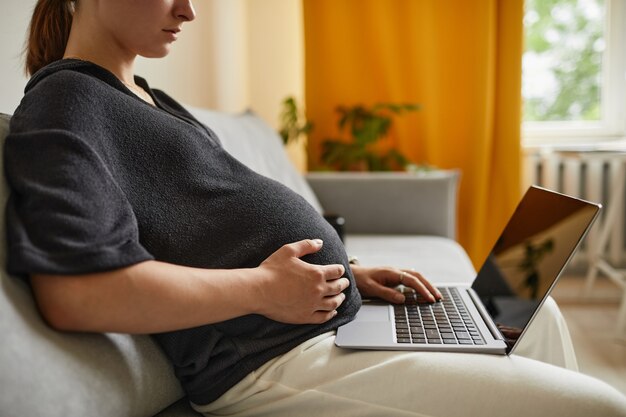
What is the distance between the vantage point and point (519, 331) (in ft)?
2.73

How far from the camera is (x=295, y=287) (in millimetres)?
777

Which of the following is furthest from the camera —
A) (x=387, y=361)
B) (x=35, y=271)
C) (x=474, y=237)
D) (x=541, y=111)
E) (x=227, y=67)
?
(x=541, y=111)

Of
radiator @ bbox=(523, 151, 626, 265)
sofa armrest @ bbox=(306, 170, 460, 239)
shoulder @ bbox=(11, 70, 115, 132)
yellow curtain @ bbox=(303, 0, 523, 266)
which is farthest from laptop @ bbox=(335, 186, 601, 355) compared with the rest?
radiator @ bbox=(523, 151, 626, 265)

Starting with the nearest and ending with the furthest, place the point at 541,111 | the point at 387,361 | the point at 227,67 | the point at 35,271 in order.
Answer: the point at 35,271
the point at 387,361
the point at 227,67
the point at 541,111

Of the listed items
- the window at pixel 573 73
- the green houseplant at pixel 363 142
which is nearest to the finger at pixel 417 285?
the green houseplant at pixel 363 142

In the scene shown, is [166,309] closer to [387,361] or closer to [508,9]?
[387,361]

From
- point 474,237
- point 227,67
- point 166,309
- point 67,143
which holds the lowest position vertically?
point 474,237

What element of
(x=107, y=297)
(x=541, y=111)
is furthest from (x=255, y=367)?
(x=541, y=111)

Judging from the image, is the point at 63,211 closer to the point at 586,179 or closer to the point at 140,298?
the point at 140,298

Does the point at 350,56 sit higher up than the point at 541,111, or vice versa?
the point at 350,56

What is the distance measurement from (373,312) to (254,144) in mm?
957

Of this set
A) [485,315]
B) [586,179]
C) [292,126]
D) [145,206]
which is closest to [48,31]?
[145,206]

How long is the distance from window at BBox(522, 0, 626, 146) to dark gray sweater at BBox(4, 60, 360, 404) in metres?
2.55

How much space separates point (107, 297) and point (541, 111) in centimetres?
304
